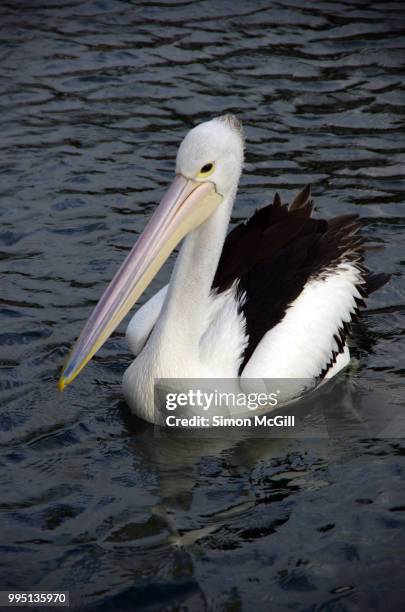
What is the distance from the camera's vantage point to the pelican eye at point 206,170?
4.68 meters

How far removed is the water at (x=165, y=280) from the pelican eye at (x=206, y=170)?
49.2 inches

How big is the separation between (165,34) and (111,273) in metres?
3.74

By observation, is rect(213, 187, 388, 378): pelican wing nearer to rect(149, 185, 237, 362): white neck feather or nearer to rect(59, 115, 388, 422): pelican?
rect(59, 115, 388, 422): pelican

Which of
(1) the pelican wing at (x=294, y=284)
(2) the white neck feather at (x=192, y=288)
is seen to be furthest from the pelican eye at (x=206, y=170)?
(1) the pelican wing at (x=294, y=284)

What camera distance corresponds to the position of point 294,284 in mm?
5332

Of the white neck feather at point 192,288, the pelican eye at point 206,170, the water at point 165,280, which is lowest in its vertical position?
the water at point 165,280

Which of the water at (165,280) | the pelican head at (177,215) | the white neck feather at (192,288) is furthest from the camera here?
the white neck feather at (192,288)

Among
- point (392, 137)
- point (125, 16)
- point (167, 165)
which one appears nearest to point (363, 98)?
point (392, 137)

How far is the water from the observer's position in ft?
13.5

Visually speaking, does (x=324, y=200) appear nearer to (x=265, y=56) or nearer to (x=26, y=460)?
(x=265, y=56)

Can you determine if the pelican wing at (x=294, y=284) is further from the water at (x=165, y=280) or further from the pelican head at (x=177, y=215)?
the pelican head at (x=177, y=215)

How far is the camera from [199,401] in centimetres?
497

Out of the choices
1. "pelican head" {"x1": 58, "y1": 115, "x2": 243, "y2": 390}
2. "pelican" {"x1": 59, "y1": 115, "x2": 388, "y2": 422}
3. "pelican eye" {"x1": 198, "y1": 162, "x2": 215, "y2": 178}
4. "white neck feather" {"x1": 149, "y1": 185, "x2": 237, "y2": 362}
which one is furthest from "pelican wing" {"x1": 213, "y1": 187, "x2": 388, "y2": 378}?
"pelican eye" {"x1": 198, "y1": 162, "x2": 215, "y2": 178}

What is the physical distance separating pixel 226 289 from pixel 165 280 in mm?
1114
